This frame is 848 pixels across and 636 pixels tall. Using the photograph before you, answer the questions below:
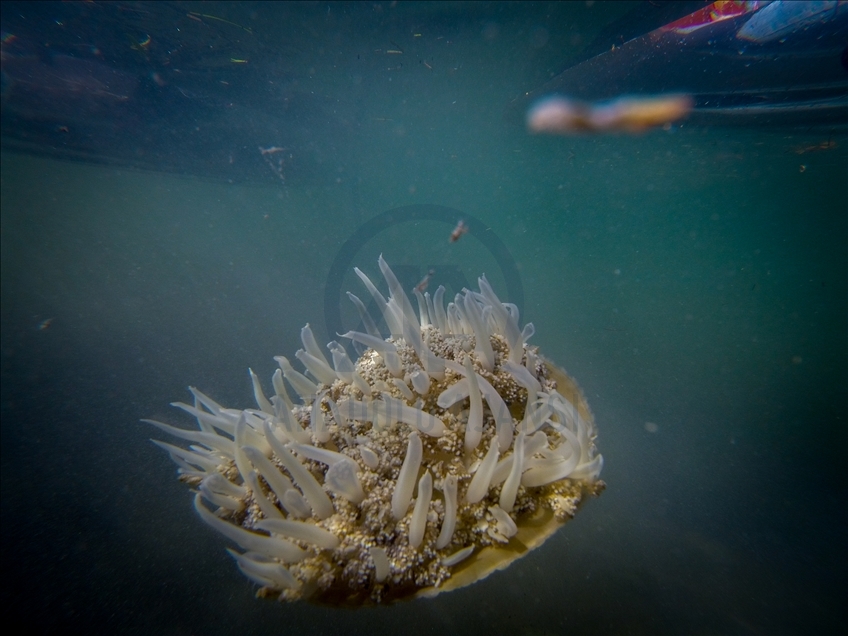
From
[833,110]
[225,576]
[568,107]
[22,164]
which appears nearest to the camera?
[225,576]

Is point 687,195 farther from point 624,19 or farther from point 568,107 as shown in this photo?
point 624,19

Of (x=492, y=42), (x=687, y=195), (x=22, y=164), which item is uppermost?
(x=22, y=164)

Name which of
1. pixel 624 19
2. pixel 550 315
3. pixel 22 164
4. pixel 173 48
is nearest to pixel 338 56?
pixel 173 48

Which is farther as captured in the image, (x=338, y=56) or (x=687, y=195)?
(x=687, y=195)

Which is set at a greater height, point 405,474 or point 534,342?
point 405,474

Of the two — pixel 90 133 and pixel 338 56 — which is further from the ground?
pixel 90 133

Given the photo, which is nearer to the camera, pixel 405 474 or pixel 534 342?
pixel 405 474

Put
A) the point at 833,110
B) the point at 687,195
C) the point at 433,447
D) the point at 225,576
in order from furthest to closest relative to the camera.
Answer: the point at 687,195 → the point at 833,110 → the point at 225,576 → the point at 433,447
